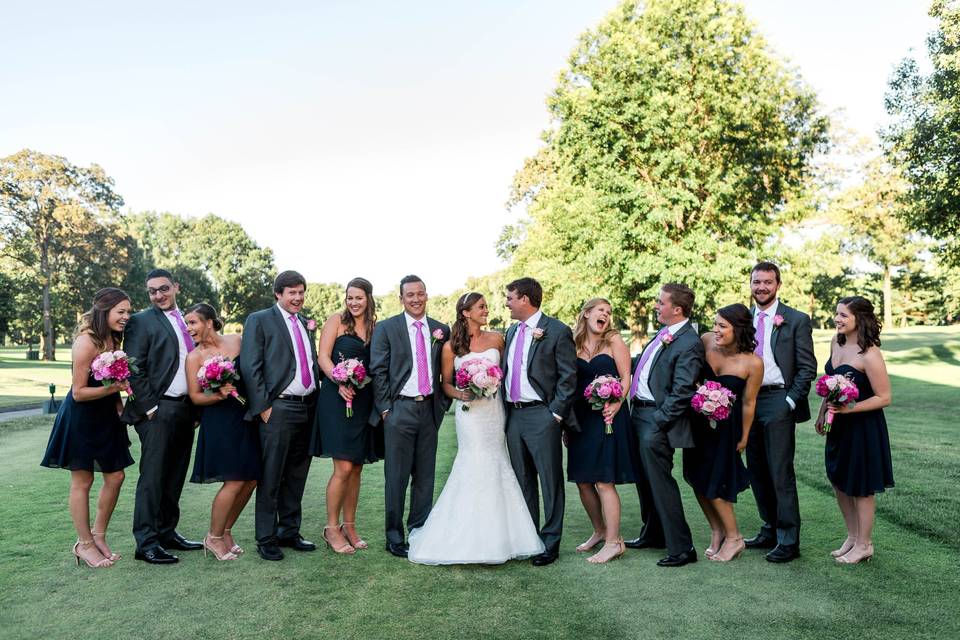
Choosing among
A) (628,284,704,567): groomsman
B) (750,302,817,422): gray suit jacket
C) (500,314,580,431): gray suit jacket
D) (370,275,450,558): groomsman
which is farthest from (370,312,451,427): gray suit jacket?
(750,302,817,422): gray suit jacket

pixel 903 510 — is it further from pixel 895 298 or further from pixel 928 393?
pixel 895 298

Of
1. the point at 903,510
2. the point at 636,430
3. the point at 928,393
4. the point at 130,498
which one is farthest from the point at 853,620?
the point at 928,393

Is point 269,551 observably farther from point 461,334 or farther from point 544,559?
point 461,334

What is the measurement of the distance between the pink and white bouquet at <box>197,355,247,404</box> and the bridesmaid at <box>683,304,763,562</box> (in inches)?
150

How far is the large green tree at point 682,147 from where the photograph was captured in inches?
890

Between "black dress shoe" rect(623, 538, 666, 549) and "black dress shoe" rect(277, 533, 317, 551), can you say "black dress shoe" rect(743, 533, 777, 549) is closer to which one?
"black dress shoe" rect(623, 538, 666, 549)

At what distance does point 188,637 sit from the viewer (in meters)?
4.50

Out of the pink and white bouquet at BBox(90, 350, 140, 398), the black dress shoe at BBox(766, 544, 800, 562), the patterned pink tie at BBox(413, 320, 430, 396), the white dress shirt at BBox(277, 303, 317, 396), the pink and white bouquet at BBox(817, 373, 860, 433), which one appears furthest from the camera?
the patterned pink tie at BBox(413, 320, 430, 396)

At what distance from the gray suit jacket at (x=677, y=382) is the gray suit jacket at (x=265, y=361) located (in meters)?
3.08

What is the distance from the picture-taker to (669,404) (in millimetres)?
6016

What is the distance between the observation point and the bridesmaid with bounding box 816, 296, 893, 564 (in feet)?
19.7

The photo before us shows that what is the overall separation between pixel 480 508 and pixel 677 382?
75.5 inches

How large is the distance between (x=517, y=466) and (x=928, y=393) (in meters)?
19.4

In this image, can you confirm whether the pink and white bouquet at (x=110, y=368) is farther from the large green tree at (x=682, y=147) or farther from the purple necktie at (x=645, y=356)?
the large green tree at (x=682, y=147)
